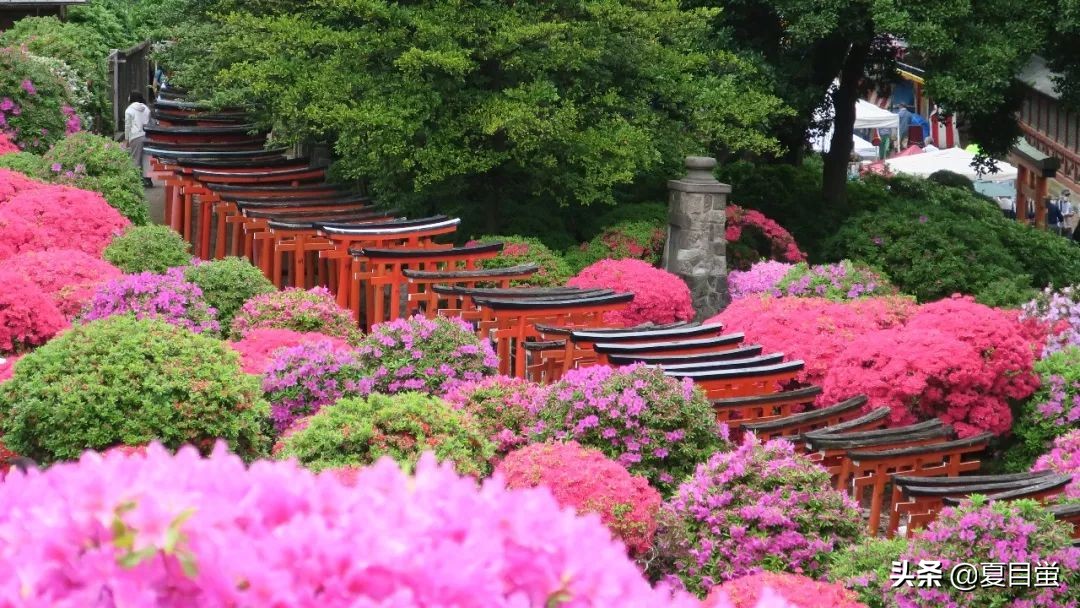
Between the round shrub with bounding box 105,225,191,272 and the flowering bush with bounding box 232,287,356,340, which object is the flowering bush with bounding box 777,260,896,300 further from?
the round shrub with bounding box 105,225,191,272

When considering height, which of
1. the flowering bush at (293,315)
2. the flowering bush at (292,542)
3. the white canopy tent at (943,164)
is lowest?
the flowering bush at (293,315)

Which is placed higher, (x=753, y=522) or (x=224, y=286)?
(x=224, y=286)

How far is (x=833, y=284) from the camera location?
1691 cm

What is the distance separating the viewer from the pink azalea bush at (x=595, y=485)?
784cm

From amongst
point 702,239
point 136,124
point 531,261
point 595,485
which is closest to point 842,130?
point 702,239

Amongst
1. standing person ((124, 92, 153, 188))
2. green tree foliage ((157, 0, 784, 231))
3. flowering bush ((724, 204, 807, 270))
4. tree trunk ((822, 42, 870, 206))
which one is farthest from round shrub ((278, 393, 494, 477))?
standing person ((124, 92, 153, 188))

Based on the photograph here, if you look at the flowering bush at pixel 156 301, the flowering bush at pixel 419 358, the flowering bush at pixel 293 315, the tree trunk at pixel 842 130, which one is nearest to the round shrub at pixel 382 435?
the flowering bush at pixel 419 358

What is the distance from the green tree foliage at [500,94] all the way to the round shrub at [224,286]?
536 centimetres

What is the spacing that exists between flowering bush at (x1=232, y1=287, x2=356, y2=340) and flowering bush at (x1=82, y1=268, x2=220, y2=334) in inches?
11.6

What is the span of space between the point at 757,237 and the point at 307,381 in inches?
488

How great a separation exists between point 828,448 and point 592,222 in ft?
37.0

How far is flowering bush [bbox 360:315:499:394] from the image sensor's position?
33.4 ft

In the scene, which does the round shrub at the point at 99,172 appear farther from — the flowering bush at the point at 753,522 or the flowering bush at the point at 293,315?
the flowering bush at the point at 753,522

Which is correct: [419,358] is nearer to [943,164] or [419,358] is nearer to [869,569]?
[869,569]
